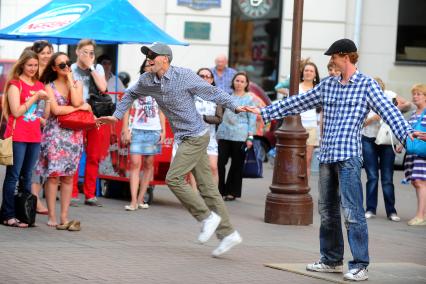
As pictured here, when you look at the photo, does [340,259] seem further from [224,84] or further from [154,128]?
[224,84]

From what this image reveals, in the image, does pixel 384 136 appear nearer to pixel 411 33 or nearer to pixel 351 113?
pixel 351 113

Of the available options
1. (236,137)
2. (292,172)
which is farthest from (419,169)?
(236,137)

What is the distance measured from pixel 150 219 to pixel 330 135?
396 cm

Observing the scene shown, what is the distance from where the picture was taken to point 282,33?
2378 cm

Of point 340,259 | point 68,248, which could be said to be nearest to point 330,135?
point 340,259

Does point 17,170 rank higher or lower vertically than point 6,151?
lower

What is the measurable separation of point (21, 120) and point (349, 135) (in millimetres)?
3615

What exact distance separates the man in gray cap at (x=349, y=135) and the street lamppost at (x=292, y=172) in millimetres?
3376

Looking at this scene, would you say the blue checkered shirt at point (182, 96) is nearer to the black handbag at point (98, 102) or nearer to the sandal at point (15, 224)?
Result: the sandal at point (15, 224)

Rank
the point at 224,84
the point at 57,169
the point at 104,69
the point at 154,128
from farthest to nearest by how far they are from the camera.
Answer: the point at 224,84 → the point at 104,69 → the point at 154,128 → the point at 57,169

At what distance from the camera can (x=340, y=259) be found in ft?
30.2

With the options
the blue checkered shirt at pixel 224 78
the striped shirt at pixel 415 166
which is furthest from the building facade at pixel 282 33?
the striped shirt at pixel 415 166

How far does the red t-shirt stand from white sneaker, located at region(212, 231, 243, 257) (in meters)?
2.38

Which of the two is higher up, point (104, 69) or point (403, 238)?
point (104, 69)
